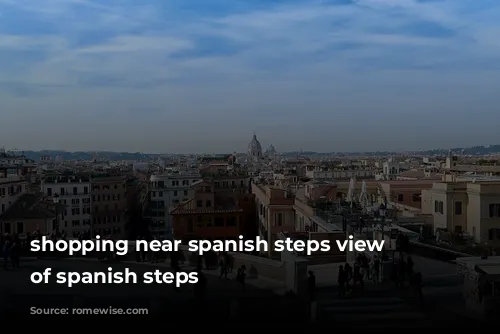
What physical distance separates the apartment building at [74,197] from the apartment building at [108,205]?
2.62 ft

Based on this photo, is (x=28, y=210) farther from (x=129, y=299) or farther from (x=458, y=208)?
(x=129, y=299)

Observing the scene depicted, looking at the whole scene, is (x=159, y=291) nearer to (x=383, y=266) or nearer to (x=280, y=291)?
(x=280, y=291)

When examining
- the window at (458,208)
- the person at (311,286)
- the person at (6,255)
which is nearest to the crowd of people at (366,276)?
the person at (311,286)

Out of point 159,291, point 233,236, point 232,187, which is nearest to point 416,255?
point 159,291

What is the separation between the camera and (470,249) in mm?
21250

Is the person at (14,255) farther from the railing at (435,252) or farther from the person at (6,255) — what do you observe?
the railing at (435,252)

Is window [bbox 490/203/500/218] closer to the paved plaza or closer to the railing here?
the railing

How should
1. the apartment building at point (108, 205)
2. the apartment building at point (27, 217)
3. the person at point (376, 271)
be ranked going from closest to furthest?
the person at point (376, 271) → the apartment building at point (27, 217) → the apartment building at point (108, 205)

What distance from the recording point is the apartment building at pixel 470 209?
31047 millimetres

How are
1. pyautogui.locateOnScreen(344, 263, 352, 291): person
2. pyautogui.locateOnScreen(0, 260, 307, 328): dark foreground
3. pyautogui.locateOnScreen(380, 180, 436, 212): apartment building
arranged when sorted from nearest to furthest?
pyautogui.locateOnScreen(0, 260, 307, 328): dark foreground → pyautogui.locateOnScreen(344, 263, 352, 291): person → pyautogui.locateOnScreen(380, 180, 436, 212): apartment building

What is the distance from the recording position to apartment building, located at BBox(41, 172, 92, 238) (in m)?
67.7

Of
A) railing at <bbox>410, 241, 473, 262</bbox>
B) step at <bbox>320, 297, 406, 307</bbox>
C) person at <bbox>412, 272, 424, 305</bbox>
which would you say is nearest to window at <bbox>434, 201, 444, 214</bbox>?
railing at <bbox>410, 241, 473, 262</bbox>

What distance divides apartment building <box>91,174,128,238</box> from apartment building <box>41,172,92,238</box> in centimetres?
80

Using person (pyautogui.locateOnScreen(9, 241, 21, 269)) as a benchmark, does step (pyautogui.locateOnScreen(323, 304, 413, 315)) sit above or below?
below
